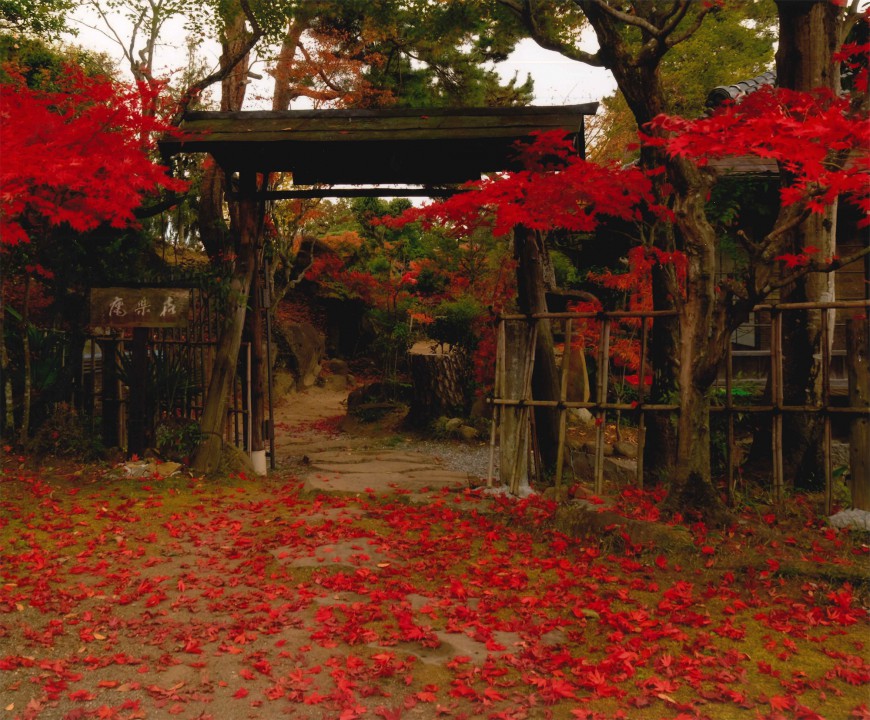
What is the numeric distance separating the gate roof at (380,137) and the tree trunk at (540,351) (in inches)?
39.4

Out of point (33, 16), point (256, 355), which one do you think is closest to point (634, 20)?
point (256, 355)

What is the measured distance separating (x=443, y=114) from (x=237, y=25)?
20.4 feet

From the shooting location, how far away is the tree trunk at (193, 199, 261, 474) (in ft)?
29.8

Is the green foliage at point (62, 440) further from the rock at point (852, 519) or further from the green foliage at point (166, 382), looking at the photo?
the rock at point (852, 519)

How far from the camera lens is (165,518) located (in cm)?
726

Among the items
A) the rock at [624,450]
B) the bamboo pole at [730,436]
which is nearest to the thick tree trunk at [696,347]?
the bamboo pole at [730,436]

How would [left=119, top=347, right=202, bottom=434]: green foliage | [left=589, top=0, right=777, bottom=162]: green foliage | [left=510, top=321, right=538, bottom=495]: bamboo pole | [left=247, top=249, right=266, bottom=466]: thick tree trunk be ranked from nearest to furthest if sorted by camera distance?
1. [left=510, top=321, right=538, bottom=495]: bamboo pole
2. [left=119, top=347, right=202, bottom=434]: green foliage
3. [left=247, top=249, right=266, bottom=466]: thick tree trunk
4. [left=589, top=0, right=777, bottom=162]: green foliage

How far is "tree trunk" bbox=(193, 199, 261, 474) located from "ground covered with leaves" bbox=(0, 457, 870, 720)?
5.66 ft

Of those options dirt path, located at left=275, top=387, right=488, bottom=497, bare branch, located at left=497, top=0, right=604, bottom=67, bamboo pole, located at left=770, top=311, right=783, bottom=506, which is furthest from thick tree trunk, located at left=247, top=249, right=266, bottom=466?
bamboo pole, located at left=770, top=311, right=783, bottom=506

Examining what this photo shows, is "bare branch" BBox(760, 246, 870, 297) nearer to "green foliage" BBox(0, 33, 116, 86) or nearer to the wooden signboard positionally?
the wooden signboard

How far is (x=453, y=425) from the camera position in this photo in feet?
45.3

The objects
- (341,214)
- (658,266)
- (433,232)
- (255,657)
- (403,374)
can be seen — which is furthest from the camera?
(341,214)

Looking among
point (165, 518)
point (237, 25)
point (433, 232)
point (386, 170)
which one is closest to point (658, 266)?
point (386, 170)

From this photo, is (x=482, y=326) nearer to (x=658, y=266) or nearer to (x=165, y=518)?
(x=658, y=266)
